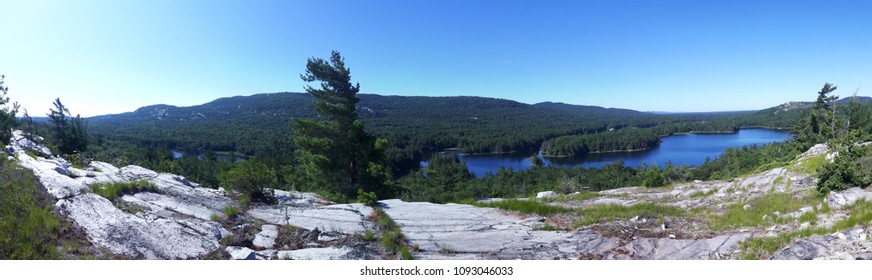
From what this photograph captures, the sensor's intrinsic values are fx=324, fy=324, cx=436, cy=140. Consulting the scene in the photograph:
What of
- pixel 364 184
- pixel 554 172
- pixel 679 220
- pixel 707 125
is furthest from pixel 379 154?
pixel 707 125

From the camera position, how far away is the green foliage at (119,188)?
6293 millimetres

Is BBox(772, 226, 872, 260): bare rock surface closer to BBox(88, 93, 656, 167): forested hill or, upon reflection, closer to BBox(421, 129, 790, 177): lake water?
BBox(88, 93, 656, 167): forested hill

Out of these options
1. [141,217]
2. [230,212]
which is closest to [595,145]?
[230,212]

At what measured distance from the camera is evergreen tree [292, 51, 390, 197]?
49.3 feet

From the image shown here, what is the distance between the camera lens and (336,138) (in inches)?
607

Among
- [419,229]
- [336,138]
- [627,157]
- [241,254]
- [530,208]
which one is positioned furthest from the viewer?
[627,157]

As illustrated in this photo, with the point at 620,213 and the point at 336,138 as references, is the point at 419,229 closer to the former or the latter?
the point at 620,213

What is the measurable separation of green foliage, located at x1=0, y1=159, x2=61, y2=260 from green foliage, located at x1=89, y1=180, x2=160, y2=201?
2.29 feet

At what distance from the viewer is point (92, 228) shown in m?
5.08

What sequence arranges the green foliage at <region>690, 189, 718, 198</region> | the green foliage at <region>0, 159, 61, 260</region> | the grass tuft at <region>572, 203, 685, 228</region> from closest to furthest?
the green foliage at <region>0, 159, 61, 260</region> < the grass tuft at <region>572, 203, 685, 228</region> < the green foliage at <region>690, 189, 718, 198</region>

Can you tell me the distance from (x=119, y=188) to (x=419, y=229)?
626 centimetres

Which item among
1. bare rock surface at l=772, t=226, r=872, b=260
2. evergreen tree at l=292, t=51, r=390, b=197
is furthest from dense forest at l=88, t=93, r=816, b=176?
bare rock surface at l=772, t=226, r=872, b=260

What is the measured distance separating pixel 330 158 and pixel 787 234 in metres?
14.8

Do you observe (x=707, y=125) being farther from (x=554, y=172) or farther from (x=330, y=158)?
(x=330, y=158)
